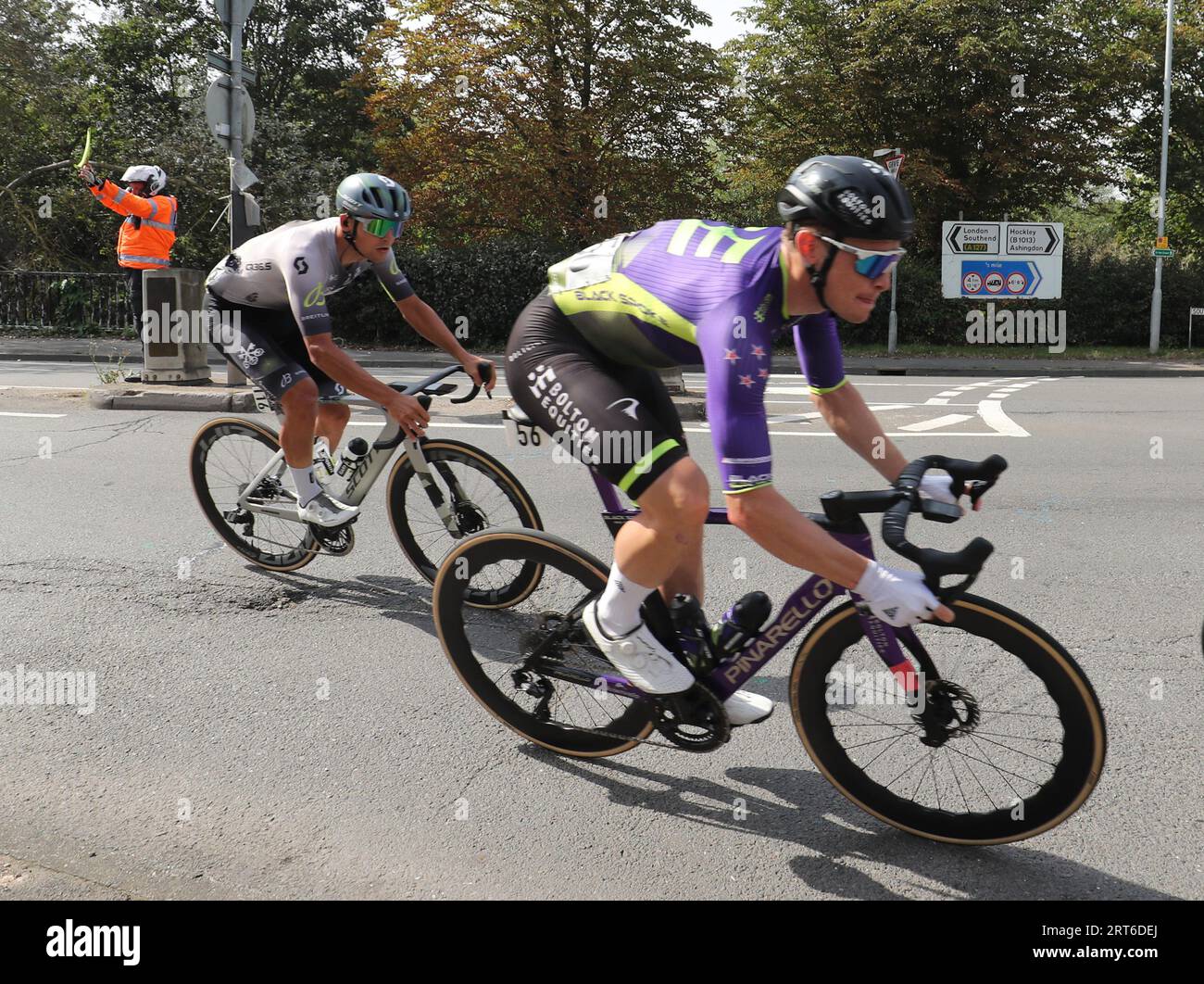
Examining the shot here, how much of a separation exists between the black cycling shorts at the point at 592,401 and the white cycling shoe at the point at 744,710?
0.70 metres

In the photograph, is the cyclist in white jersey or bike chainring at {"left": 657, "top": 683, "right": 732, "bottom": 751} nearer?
bike chainring at {"left": 657, "top": 683, "right": 732, "bottom": 751}

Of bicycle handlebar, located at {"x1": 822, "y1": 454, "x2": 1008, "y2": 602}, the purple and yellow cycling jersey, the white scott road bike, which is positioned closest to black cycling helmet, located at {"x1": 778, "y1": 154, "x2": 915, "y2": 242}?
the purple and yellow cycling jersey

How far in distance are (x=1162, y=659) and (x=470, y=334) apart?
17649 millimetres

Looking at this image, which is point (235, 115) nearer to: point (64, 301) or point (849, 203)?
point (849, 203)

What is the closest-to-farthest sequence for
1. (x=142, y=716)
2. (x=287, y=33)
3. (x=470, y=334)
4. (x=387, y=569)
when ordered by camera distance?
1. (x=142, y=716)
2. (x=387, y=569)
3. (x=470, y=334)
4. (x=287, y=33)

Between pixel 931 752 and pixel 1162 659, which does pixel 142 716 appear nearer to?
pixel 931 752

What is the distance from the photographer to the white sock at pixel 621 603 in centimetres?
301

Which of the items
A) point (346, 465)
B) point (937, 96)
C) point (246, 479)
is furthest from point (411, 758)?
point (937, 96)

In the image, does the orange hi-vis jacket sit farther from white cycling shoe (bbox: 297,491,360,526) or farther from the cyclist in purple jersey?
the cyclist in purple jersey

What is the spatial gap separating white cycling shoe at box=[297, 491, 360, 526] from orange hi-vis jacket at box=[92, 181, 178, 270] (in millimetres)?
9153

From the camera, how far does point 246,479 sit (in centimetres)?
550

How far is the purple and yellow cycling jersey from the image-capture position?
102 inches

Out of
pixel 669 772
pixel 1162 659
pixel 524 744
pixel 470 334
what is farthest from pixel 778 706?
pixel 470 334

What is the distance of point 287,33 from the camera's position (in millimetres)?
31781
